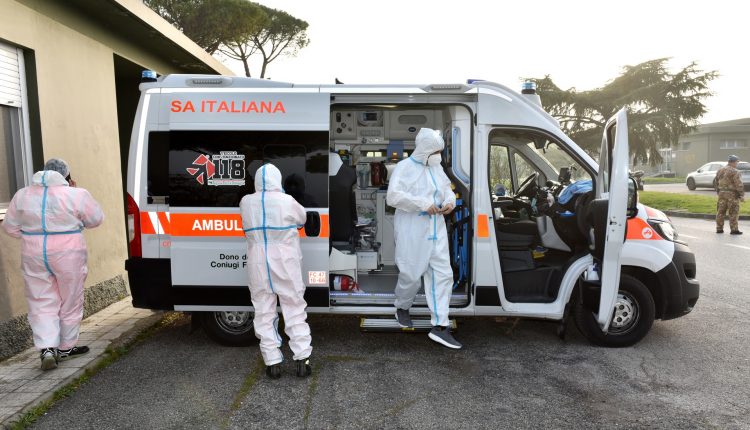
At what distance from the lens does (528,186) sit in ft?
19.2

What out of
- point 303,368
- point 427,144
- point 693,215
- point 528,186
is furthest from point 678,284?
point 693,215

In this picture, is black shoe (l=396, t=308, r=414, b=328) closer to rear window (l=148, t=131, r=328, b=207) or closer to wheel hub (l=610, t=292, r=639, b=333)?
rear window (l=148, t=131, r=328, b=207)

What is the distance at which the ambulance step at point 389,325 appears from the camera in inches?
181

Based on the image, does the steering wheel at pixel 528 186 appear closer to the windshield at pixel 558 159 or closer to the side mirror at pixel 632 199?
the windshield at pixel 558 159

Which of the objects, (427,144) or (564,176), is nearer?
(427,144)

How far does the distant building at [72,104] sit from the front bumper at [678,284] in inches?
234

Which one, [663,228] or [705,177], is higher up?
[663,228]

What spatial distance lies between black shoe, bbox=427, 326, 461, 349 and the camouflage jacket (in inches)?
401

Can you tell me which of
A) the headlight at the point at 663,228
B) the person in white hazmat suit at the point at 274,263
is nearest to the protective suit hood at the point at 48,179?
the person in white hazmat suit at the point at 274,263

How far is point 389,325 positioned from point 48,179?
3.13 m

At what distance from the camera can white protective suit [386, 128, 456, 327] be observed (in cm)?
461

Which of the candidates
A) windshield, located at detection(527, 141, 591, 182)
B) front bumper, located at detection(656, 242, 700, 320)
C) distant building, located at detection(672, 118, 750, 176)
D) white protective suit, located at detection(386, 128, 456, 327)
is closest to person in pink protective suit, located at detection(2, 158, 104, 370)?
white protective suit, located at detection(386, 128, 456, 327)

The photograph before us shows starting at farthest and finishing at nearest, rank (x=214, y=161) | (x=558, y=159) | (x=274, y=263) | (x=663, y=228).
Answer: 1. (x=558, y=159)
2. (x=663, y=228)
3. (x=214, y=161)
4. (x=274, y=263)

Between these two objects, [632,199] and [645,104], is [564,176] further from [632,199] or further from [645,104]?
[645,104]
